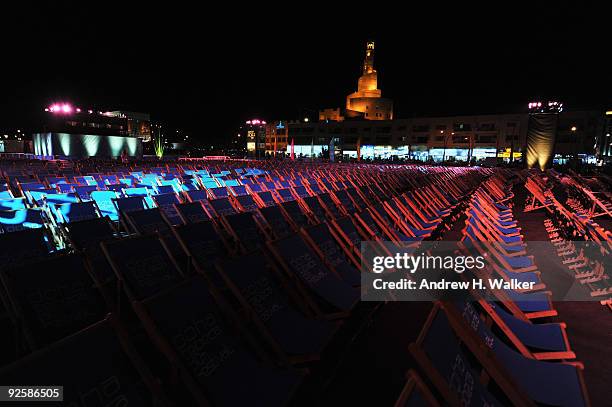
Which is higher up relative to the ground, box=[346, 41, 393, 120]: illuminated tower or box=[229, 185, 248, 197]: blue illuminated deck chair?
box=[346, 41, 393, 120]: illuminated tower

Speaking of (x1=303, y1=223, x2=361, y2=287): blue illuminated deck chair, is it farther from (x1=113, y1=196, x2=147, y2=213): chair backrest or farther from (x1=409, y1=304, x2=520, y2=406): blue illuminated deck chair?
(x1=113, y1=196, x2=147, y2=213): chair backrest

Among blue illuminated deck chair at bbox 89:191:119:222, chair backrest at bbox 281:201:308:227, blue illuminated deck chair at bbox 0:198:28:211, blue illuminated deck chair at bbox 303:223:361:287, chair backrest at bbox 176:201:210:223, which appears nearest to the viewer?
blue illuminated deck chair at bbox 303:223:361:287

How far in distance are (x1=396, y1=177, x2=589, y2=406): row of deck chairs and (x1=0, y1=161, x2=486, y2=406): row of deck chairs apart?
101 centimetres

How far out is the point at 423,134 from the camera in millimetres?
66438

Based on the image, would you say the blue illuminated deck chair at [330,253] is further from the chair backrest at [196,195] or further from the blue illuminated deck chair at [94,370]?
the chair backrest at [196,195]

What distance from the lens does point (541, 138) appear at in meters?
23.4

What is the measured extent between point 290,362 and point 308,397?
0.84 feet

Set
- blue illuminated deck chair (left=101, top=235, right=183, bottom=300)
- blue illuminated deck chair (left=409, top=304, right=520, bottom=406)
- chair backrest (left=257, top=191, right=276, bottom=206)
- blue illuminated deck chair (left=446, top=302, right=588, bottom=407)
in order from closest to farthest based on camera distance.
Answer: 1. blue illuminated deck chair (left=409, top=304, right=520, bottom=406)
2. blue illuminated deck chair (left=446, top=302, right=588, bottom=407)
3. blue illuminated deck chair (left=101, top=235, right=183, bottom=300)
4. chair backrest (left=257, top=191, right=276, bottom=206)

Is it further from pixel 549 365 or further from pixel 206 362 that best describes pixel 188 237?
pixel 549 365

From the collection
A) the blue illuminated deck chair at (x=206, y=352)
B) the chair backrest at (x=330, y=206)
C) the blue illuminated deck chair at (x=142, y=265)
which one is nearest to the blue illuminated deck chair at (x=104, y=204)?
the blue illuminated deck chair at (x=142, y=265)

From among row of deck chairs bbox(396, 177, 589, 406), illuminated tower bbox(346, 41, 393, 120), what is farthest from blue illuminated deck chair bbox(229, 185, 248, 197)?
illuminated tower bbox(346, 41, 393, 120)

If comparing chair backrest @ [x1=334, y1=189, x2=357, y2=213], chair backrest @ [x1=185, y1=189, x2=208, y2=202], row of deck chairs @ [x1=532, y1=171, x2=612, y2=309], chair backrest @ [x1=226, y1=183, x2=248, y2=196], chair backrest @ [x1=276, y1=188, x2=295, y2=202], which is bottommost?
row of deck chairs @ [x1=532, y1=171, x2=612, y2=309]

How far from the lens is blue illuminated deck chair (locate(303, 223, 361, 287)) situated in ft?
13.1

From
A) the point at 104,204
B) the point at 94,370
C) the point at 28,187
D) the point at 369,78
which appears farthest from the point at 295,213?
the point at 369,78
